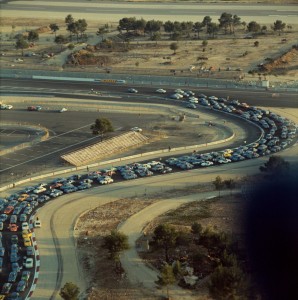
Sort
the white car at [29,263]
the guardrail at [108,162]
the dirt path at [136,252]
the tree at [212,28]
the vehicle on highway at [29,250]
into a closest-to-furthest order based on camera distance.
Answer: the dirt path at [136,252], the white car at [29,263], the vehicle on highway at [29,250], the guardrail at [108,162], the tree at [212,28]

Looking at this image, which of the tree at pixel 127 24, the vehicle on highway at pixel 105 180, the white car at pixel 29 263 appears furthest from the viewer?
the tree at pixel 127 24

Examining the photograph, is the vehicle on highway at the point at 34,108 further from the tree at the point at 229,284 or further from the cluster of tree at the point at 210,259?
the tree at the point at 229,284

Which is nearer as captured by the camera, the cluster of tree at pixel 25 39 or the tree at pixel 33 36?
the cluster of tree at pixel 25 39

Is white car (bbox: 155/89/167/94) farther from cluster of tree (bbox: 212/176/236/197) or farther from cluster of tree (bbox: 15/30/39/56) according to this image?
cluster of tree (bbox: 212/176/236/197)

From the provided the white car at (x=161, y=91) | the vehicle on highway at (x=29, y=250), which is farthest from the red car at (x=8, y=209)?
the white car at (x=161, y=91)

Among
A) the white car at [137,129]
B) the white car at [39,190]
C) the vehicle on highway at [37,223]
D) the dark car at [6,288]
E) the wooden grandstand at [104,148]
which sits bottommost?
the dark car at [6,288]

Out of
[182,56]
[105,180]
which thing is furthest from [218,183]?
[182,56]

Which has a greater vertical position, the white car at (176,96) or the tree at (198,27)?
the tree at (198,27)

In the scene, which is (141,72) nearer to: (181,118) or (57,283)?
(181,118)
